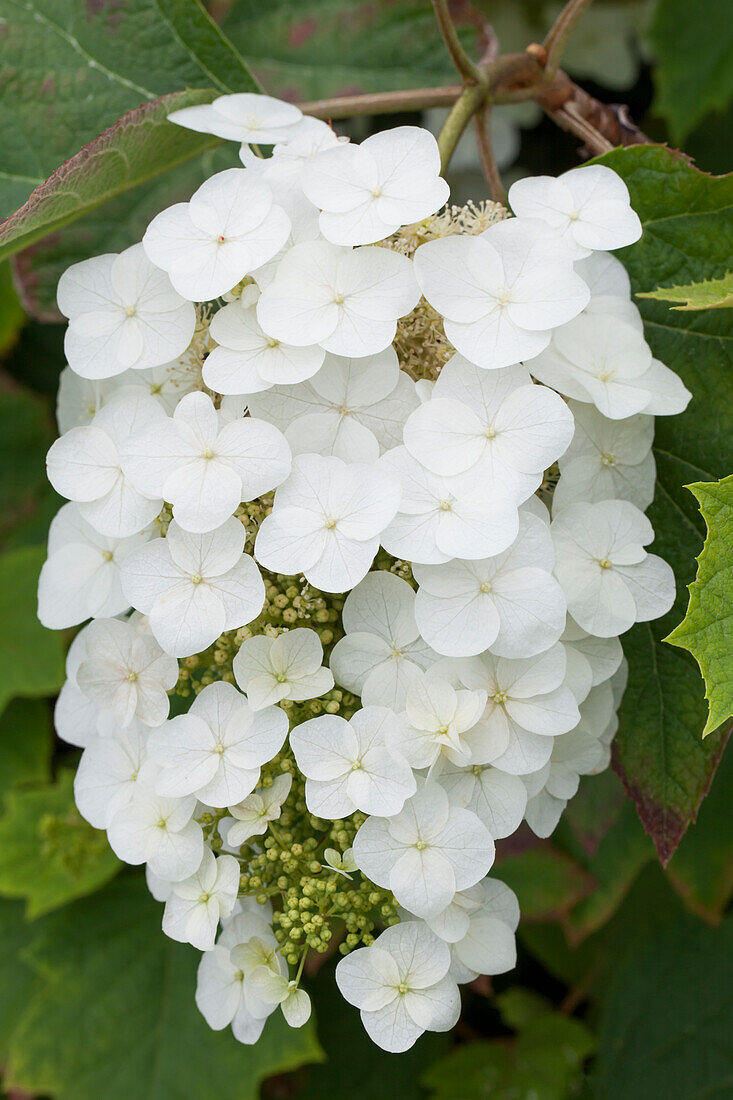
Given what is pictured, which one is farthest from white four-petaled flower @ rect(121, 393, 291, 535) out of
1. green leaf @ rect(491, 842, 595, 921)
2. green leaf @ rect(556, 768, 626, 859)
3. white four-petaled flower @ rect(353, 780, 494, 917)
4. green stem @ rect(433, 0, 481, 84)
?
green leaf @ rect(491, 842, 595, 921)

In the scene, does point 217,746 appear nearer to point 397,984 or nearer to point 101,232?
point 397,984

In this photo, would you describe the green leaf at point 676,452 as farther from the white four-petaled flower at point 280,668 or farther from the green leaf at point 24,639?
the green leaf at point 24,639

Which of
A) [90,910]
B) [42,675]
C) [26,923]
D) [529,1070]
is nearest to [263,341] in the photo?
[42,675]

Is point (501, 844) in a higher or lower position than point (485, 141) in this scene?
lower

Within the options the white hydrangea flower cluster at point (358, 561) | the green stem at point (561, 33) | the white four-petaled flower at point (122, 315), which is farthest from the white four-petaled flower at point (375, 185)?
the green stem at point (561, 33)

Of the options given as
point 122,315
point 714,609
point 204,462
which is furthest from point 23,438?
point 714,609

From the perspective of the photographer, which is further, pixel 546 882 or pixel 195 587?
pixel 546 882
